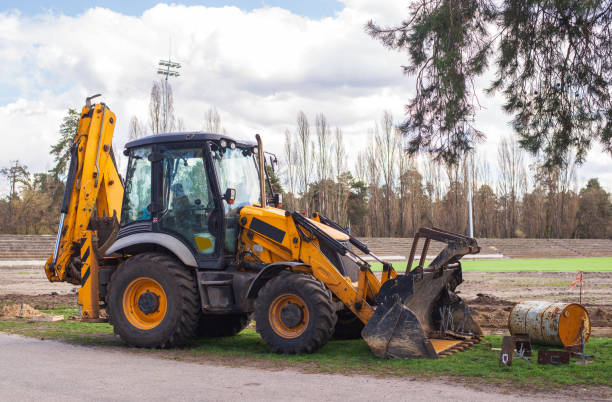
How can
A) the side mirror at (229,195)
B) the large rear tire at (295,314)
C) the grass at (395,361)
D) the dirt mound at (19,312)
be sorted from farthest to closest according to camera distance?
the dirt mound at (19,312) → the side mirror at (229,195) → the large rear tire at (295,314) → the grass at (395,361)

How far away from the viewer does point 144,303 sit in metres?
8.65

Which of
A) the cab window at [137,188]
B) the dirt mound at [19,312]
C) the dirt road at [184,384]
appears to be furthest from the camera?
the dirt mound at [19,312]

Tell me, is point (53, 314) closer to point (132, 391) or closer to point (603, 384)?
point (132, 391)

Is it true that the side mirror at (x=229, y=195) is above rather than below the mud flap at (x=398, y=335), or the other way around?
above

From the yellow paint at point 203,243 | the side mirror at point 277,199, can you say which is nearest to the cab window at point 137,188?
the yellow paint at point 203,243

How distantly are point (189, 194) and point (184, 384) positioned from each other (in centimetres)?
316

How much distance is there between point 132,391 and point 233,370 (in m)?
1.34

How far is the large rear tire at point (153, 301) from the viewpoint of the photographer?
8359 millimetres

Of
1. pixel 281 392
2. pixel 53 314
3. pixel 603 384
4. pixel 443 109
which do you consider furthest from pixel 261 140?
pixel 53 314

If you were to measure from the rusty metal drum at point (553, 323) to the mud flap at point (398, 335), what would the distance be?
1.63m

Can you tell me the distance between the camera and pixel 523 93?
8.74 m

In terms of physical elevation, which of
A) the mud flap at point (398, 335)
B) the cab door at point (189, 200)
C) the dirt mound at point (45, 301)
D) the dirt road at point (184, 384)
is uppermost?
the cab door at point (189, 200)

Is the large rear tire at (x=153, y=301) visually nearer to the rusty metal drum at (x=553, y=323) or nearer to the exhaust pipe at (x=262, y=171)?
the exhaust pipe at (x=262, y=171)

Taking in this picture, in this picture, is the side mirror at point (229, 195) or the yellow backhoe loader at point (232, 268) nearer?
the yellow backhoe loader at point (232, 268)
